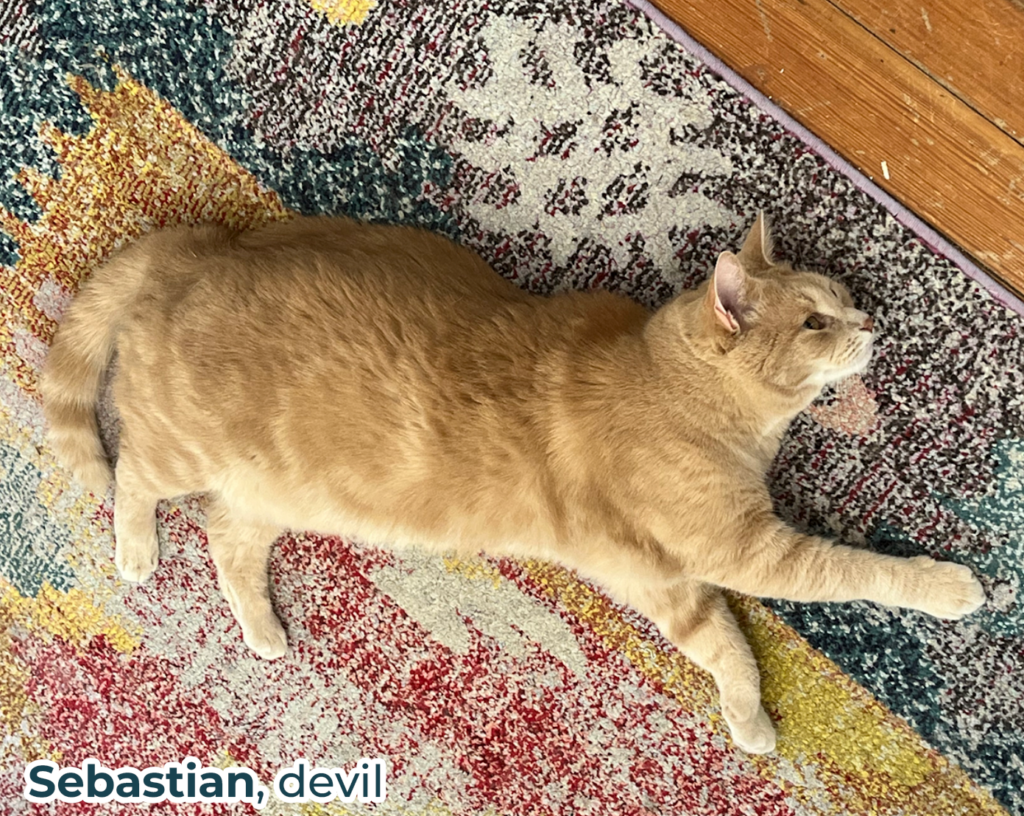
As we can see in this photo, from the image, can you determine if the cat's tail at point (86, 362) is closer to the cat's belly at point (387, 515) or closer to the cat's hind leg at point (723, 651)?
the cat's belly at point (387, 515)

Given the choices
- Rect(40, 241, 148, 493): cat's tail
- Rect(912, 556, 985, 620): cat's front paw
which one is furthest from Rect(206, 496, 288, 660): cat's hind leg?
Rect(912, 556, 985, 620): cat's front paw

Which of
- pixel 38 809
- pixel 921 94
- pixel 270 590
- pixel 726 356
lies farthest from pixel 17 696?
pixel 921 94

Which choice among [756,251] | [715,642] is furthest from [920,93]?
[715,642]

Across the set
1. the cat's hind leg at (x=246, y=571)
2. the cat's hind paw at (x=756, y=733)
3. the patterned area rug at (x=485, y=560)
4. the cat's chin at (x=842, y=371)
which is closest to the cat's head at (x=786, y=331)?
the cat's chin at (x=842, y=371)

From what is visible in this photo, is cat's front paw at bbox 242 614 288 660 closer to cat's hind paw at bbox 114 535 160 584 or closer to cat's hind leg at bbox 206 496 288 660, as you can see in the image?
cat's hind leg at bbox 206 496 288 660

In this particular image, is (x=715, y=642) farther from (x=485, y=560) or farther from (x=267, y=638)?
(x=267, y=638)

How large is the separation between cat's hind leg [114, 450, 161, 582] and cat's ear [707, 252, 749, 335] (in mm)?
925

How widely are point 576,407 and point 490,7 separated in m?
0.67

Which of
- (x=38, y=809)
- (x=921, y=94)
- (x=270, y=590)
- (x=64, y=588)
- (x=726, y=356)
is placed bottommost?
(x=38, y=809)

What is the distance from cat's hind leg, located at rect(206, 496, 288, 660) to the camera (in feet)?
4.36

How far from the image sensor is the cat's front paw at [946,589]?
1.15m

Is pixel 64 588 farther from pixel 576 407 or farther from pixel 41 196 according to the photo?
pixel 576 407

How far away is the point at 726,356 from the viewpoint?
1.05 m

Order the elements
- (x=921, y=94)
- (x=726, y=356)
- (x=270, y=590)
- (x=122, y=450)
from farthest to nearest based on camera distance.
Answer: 1. (x=270, y=590)
2. (x=122, y=450)
3. (x=921, y=94)
4. (x=726, y=356)
